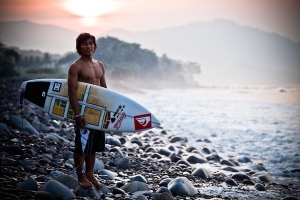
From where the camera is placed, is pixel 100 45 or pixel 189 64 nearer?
pixel 100 45

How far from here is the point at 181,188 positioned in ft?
13.5

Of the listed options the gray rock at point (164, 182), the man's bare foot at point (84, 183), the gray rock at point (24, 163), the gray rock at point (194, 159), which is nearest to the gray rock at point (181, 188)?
the gray rock at point (164, 182)

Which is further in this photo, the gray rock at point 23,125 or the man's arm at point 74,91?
the gray rock at point 23,125

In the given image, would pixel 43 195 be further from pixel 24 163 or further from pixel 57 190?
pixel 24 163

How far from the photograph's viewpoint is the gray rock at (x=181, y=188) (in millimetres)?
4076

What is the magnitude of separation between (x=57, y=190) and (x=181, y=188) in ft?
5.11

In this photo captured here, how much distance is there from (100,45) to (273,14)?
12772 cm

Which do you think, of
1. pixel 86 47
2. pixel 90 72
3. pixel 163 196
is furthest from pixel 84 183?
pixel 86 47

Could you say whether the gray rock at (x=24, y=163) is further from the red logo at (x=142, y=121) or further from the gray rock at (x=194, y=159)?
the gray rock at (x=194, y=159)

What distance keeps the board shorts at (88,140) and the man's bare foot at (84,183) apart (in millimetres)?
281

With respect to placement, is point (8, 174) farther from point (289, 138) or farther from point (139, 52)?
point (139, 52)

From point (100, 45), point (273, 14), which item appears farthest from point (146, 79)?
point (273, 14)

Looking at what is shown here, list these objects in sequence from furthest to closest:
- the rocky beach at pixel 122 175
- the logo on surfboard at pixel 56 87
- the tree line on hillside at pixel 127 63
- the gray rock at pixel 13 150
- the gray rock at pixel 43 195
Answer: the tree line on hillside at pixel 127 63 < the gray rock at pixel 13 150 < the logo on surfboard at pixel 56 87 < the rocky beach at pixel 122 175 < the gray rock at pixel 43 195

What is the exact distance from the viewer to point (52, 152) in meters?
5.16
